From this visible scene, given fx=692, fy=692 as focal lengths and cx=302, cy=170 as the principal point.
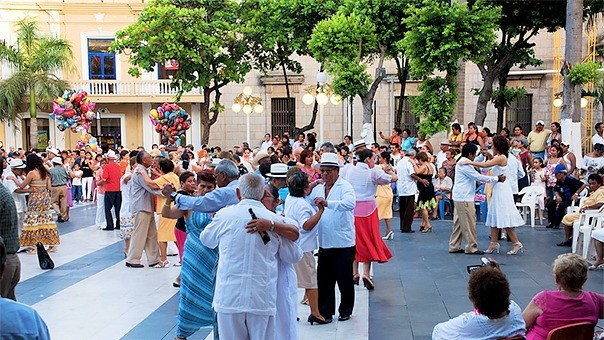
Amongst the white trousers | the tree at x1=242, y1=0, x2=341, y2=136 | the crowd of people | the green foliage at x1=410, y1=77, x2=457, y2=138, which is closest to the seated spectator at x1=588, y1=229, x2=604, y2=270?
the crowd of people

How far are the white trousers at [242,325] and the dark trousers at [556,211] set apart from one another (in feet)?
30.7

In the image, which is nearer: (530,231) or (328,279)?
(328,279)

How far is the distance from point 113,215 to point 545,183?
9.07 meters

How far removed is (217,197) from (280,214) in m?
0.59

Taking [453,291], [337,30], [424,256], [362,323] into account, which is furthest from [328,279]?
[337,30]

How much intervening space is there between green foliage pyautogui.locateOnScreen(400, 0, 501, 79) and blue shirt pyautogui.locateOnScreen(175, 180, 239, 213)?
9.89m

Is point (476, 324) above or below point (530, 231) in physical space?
above

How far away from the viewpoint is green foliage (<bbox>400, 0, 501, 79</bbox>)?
586 inches

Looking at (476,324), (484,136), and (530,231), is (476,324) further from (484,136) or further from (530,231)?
(484,136)

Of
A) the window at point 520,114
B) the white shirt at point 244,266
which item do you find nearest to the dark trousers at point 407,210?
the white shirt at point 244,266

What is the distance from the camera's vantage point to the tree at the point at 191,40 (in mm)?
22219

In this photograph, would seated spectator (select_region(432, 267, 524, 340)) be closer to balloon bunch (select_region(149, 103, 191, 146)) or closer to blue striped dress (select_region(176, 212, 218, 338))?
blue striped dress (select_region(176, 212, 218, 338))

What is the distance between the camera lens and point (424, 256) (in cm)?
1065

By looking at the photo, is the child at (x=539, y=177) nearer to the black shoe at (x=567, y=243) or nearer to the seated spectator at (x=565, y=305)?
the black shoe at (x=567, y=243)
